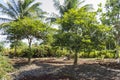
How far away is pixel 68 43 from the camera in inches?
931

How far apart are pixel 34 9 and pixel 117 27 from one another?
13400 mm

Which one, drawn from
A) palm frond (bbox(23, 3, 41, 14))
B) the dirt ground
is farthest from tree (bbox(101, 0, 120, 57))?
palm frond (bbox(23, 3, 41, 14))

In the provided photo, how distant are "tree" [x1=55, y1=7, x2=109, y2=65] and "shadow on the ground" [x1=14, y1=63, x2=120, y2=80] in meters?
1.96

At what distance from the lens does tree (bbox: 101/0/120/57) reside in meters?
26.7

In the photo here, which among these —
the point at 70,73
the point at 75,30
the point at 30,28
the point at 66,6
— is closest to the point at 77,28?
the point at 75,30

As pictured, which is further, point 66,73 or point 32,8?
point 32,8

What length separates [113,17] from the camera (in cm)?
2684

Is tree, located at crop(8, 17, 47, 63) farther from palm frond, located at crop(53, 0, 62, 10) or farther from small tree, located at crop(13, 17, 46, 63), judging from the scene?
palm frond, located at crop(53, 0, 62, 10)

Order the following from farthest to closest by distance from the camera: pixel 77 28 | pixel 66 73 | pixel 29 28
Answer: pixel 29 28 < pixel 77 28 < pixel 66 73

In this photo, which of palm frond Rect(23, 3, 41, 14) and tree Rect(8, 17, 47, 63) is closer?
tree Rect(8, 17, 47, 63)

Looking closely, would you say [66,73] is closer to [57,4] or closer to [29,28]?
[29,28]

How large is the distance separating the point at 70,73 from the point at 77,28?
4108 mm

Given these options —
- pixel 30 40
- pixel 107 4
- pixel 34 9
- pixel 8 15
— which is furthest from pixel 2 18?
pixel 107 4

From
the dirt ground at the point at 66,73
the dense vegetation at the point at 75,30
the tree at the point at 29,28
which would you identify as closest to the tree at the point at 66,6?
the dense vegetation at the point at 75,30
